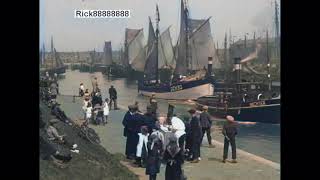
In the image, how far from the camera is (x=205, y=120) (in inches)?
210

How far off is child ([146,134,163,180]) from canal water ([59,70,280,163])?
1.20ft

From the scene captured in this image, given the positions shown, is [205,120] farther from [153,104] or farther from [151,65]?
[151,65]

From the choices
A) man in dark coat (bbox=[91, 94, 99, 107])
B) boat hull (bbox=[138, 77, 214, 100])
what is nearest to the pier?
man in dark coat (bbox=[91, 94, 99, 107])

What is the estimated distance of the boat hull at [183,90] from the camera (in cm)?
532

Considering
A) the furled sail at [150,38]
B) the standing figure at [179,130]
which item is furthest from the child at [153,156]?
the furled sail at [150,38]

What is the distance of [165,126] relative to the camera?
17.4 feet

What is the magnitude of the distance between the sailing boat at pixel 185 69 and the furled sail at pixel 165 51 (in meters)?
0.04

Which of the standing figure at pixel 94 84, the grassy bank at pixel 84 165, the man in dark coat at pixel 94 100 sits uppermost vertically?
the standing figure at pixel 94 84

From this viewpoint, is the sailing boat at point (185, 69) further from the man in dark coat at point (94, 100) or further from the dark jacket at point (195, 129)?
the man in dark coat at point (94, 100)

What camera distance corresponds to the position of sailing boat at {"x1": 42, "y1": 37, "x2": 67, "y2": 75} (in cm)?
529
